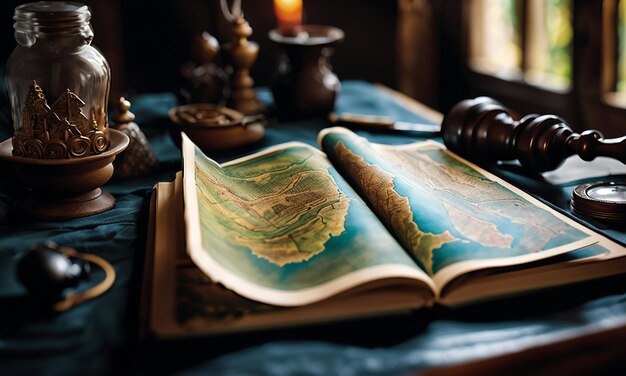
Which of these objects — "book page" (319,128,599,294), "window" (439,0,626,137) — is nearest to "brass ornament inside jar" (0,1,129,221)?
"book page" (319,128,599,294)

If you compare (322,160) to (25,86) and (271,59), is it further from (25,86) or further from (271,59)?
(271,59)

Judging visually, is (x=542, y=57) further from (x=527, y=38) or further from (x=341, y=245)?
(x=341, y=245)

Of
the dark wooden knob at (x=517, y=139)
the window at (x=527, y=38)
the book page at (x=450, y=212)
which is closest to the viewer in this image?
the book page at (x=450, y=212)

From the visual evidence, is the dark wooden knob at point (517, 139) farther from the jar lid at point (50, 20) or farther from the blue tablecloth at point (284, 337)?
the jar lid at point (50, 20)

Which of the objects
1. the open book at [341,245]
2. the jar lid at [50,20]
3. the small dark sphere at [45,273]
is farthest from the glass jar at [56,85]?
the small dark sphere at [45,273]

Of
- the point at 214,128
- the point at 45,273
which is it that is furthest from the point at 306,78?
the point at 45,273

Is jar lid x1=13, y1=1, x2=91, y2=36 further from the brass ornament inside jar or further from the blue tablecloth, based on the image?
the blue tablecloth

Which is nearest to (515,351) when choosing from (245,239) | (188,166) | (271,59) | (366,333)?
(366,333)
